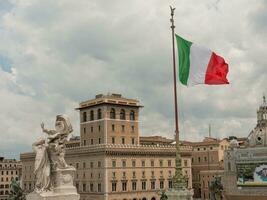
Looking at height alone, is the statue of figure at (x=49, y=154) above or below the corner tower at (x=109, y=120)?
below

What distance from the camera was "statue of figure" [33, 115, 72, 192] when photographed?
1167 centimetres

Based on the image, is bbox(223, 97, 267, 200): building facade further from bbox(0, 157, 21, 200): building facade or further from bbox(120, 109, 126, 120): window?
bbox(0, 157, 21, 200): building facade

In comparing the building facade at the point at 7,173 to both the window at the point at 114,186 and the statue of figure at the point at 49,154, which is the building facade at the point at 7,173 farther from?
the statue of figure at the point at 49,154

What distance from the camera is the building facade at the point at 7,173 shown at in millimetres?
115575

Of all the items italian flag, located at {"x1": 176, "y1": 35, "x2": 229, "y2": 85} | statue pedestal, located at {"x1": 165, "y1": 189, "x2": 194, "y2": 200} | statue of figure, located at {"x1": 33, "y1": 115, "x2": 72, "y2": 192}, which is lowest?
statue pedestal, located at {"x1": 165, "y1": 189, "x2": 194, "y2": 200}

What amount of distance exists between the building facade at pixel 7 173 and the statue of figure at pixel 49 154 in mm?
107172

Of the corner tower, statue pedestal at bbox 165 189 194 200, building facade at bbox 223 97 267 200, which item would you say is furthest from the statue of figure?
building facade at bbox 223 97 267 200

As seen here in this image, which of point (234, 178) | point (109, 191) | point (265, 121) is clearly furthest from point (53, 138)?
point (265, 121)

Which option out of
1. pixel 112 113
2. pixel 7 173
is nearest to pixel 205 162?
pixel 112 113

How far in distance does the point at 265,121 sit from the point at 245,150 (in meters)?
10.8

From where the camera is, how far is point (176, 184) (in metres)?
21.0

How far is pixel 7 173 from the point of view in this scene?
391ft

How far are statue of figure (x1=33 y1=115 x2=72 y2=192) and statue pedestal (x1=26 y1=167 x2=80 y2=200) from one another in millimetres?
110

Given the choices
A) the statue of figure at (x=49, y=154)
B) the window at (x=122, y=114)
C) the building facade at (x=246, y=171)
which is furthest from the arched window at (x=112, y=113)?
the statue of figure at (x=49, y=154)
